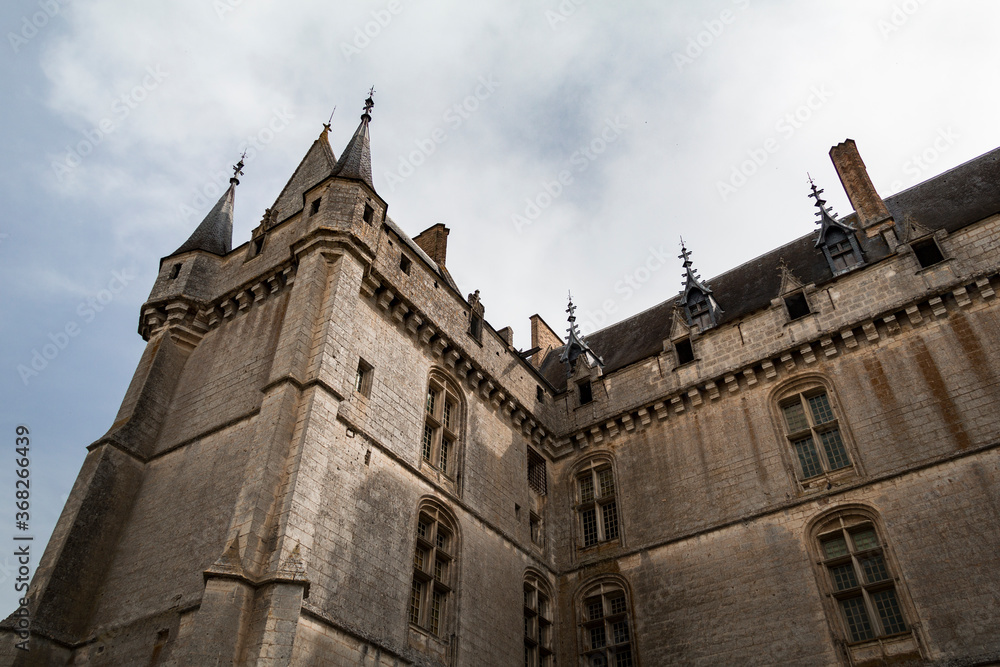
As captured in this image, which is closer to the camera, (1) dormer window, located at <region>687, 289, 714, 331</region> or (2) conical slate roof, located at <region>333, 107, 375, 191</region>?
(2) conical slate roof, located at <region>333, 107, 375, 191</region>

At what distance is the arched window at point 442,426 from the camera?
565 inches

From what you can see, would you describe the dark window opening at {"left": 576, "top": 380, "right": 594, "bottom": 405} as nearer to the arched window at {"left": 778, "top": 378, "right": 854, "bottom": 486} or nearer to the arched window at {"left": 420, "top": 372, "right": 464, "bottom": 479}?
the arched window at {"left": 420, "top": 372, "right": 464, "bottom": 479}

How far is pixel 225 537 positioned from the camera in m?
10.7

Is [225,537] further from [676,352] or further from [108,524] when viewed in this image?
[676,352]

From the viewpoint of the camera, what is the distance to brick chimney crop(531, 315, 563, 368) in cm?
2450

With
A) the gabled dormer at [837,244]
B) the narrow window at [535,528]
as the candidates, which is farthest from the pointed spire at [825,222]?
the narrow window at [535,528]

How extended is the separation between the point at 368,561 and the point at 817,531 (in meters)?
7.90

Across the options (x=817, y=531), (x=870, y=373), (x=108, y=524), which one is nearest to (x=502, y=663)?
(x=817, y=531)

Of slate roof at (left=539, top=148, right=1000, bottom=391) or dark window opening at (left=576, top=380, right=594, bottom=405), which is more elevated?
slate roof at (left=539, top=148, right=1000, bottom=391)

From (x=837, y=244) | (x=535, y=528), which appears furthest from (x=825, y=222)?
(x=535, y=528)

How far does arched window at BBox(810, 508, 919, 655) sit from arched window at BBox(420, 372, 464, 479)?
22.4 feet

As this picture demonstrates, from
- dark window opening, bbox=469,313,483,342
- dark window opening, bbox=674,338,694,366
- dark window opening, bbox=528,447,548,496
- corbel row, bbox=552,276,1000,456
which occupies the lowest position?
dark window opening, bbox=528,447,548,496

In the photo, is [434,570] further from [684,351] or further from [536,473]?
[684,351]

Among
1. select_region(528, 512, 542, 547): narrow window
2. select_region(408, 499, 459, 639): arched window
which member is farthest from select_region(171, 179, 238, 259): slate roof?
select_region(528, 512, 542, 547): narrow window
